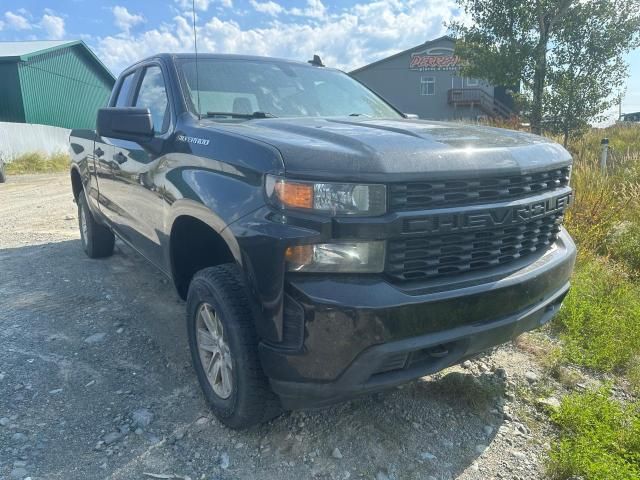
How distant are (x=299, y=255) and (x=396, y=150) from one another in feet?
1.92

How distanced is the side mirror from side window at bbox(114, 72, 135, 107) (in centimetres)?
119

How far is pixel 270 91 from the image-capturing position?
3379 mm

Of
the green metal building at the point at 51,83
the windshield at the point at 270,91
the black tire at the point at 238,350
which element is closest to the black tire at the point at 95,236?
the windshield at the point at 270,91

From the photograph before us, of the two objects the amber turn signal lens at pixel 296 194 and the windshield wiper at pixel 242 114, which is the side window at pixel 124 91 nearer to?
the windshield wiper at pixel 242 114

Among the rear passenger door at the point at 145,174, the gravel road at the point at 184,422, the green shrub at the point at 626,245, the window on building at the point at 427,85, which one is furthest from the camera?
the window on building at the point at 427,85

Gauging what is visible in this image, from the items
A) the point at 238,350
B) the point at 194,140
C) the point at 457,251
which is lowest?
the point at 238,350

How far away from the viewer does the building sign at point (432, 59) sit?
34094 millimetres

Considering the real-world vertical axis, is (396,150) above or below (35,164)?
above

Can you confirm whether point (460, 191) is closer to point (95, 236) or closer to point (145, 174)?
point (145, 174)

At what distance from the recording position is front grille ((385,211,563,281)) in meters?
2.03

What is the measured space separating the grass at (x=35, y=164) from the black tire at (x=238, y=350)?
55.7 feet

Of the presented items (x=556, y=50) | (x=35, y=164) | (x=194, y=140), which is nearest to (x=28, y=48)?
(x=35, y=164)

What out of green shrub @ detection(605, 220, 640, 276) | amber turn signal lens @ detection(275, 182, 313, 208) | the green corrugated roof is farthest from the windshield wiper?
the green corrugated roof

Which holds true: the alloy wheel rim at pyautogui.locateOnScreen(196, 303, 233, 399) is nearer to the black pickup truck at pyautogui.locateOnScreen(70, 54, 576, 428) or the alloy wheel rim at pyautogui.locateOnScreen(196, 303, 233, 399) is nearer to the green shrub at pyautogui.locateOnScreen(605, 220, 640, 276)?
the black pickup truck at pyautogui.locateOnScreen(70, 54, 576, 428)
